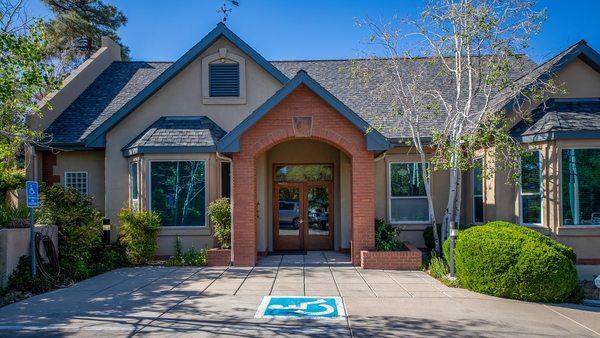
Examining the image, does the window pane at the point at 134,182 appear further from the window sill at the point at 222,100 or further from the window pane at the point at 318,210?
the window pane at the point at 318,210

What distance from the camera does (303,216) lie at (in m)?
15.5

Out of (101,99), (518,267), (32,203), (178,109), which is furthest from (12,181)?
(518,267)

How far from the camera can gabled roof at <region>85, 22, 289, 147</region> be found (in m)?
14.5

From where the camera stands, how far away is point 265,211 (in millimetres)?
14875

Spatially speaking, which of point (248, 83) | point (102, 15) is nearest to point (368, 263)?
point (248, 83)

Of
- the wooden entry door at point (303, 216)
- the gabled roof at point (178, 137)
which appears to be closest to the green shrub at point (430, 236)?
the wooden entry door at point (303, 216)

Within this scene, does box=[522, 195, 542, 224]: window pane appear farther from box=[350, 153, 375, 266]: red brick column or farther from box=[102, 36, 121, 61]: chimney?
box=[102, 36, 121, 61]: chimney

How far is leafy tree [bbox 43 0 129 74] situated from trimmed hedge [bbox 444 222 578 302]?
27.8 m

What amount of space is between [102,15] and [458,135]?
29.8 meters

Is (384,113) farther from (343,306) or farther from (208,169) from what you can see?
(343,306)

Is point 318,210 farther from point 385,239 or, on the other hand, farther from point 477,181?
point 477,181

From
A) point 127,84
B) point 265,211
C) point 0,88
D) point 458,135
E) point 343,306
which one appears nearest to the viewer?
point 343,306

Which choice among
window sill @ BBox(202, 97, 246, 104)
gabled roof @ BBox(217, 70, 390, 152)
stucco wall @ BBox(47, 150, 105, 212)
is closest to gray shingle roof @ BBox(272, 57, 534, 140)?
gabled roof @ BBox(217, 70, 390, 152)

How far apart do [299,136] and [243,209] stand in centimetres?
251
